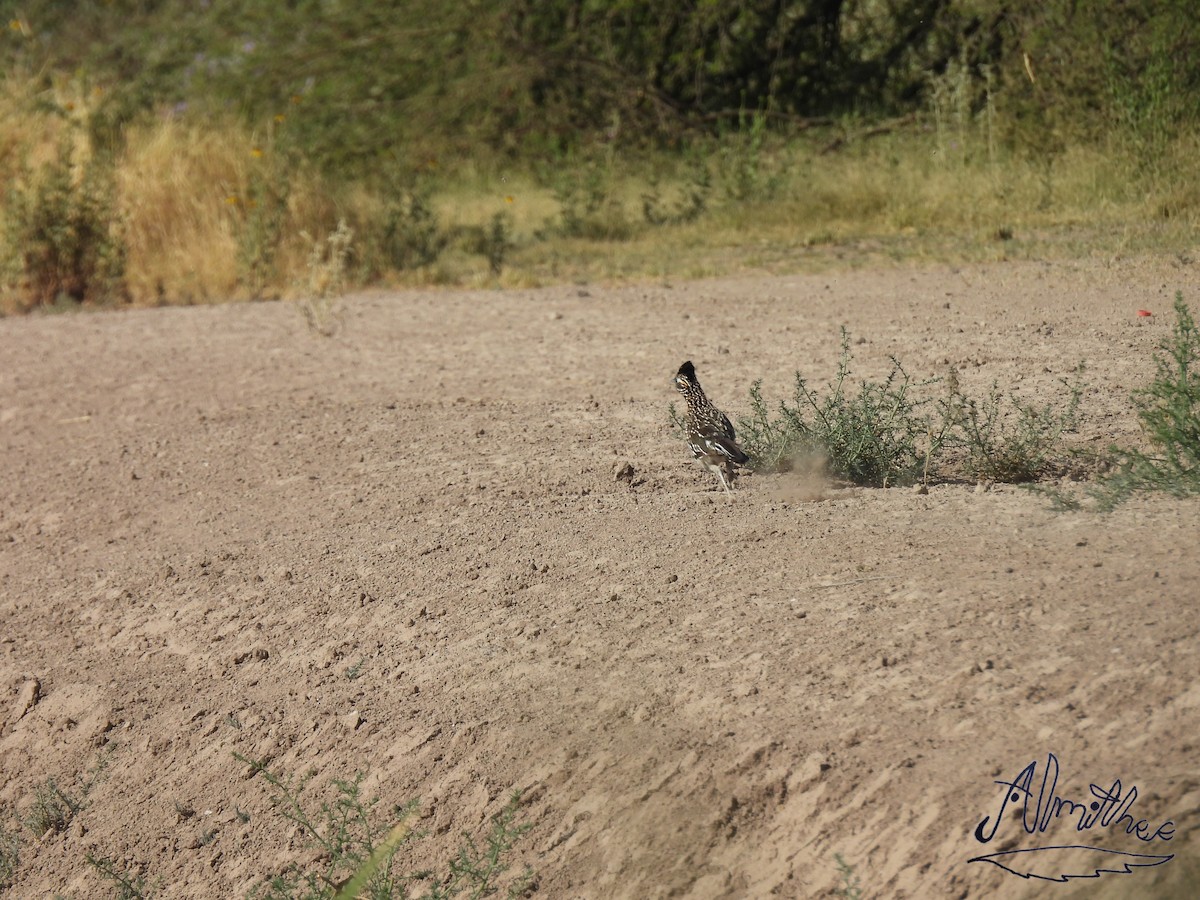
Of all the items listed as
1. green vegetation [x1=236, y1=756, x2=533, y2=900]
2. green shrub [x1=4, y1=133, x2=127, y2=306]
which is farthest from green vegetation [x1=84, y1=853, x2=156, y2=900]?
green shrub [x1=4, y1=133, x2=127, y2=306]

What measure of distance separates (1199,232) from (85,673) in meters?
6.00

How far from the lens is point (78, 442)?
20.6 ft

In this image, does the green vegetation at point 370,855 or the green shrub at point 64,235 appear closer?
the green vegetation at point 370,855

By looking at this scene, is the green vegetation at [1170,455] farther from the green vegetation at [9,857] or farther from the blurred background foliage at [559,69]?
the blurred background foliage at [559,69]

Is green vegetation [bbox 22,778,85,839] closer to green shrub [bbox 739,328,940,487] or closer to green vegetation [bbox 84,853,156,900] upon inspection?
green vegetation [bbox 84,853,156,900]

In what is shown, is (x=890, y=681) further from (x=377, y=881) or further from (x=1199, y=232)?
(x=1199, y=232)

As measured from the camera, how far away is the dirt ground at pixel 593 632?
115 inches

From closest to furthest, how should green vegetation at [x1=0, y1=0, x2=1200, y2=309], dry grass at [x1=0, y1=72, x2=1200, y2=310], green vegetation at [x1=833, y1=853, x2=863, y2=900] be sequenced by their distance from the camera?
green vegetation at [x1=833, y1=853, x2=863, y2=900] → dry grass at [x1=0, y1=72, x2=1200, y2=310] → green vegetation at [x1=0, y1=0, x2=1200, y2=309]

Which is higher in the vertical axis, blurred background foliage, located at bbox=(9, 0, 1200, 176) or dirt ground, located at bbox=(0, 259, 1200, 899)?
blurred background foliage, located at bbox=(9, 0, 1200, 176)

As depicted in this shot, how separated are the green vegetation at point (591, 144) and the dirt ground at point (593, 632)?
2436mm

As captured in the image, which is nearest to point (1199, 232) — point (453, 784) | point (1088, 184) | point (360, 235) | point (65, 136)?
point (1088, 184)
